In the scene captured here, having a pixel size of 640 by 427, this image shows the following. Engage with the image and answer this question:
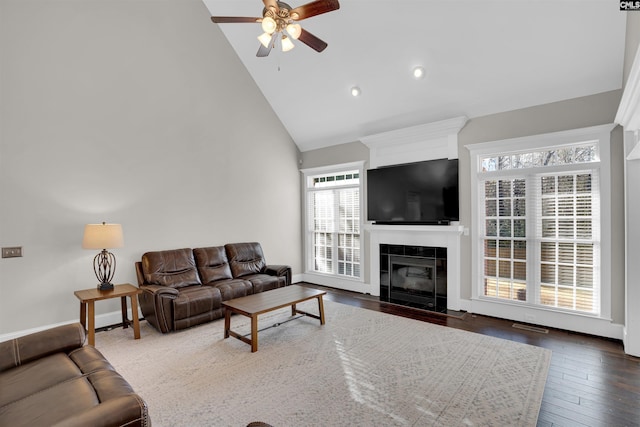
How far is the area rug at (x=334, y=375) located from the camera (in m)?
2.29

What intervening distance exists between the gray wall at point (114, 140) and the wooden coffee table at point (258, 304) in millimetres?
1793

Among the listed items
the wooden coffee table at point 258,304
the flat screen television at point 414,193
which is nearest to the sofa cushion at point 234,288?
the wooden coffee table at point 258,304

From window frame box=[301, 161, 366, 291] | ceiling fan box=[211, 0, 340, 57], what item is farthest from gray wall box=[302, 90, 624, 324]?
ceiling fan box=[211, 0, 340, 57]

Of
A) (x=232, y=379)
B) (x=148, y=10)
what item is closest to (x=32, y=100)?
(x=148, y=10)

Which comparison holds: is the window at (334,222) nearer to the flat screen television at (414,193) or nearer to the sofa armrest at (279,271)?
the flat screen television at (414,193)

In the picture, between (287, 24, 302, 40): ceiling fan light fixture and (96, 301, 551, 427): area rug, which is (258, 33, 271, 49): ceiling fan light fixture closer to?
(287, 24, 302, 40): ceiling fan light fixture

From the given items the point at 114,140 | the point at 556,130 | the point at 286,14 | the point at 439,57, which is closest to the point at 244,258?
the point at 114,140

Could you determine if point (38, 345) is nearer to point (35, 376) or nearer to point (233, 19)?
point (35, 376)

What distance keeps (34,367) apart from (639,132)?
504cm

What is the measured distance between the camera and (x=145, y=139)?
14.9 ft

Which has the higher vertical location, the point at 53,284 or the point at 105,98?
the point at 105,98

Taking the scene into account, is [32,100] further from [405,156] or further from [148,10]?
[405,156]

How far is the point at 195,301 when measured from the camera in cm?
400

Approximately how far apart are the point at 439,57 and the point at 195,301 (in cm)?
444
